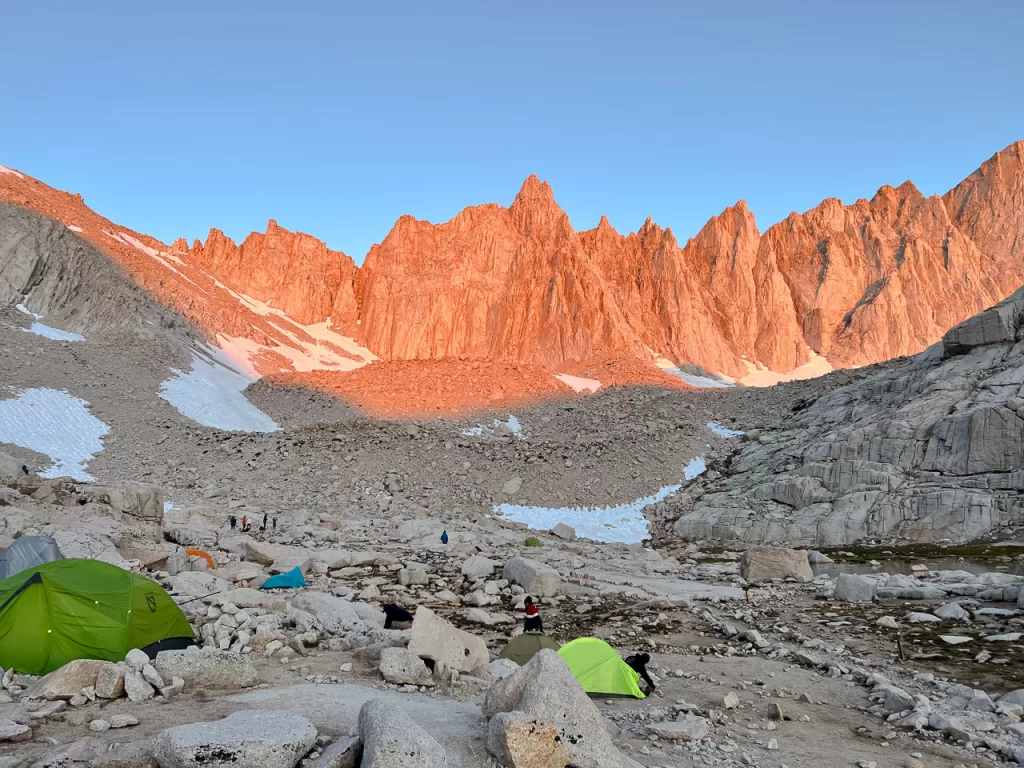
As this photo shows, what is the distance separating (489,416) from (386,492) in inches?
762

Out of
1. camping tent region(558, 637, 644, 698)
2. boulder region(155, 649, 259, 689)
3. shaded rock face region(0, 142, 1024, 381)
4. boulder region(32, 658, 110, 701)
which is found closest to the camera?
boulder region(32, 658, 110, 701)

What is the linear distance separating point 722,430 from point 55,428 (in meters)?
51.7

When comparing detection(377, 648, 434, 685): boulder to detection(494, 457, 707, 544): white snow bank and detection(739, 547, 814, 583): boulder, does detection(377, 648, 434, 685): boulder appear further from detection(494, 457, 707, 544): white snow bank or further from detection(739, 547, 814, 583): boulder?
detection(494, 457, 707, 544): white snow bank

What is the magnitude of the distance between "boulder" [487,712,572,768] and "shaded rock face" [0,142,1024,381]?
114m

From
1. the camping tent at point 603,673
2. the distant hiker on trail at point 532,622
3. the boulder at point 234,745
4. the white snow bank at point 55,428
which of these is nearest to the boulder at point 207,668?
the boulder at point 234,745

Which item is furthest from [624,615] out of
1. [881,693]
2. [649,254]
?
[649,254]

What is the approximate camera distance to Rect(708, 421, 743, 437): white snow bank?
2133 inches

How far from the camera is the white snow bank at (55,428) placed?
42969mm

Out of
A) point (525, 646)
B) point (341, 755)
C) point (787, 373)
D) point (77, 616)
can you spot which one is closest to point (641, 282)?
point (787, 373)

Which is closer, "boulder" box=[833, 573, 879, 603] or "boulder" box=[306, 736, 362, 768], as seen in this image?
"boulder" box=[306, 736, 362, 768]

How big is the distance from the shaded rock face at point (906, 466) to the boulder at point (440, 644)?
29.6 metres

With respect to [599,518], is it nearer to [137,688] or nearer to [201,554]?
[201,554]

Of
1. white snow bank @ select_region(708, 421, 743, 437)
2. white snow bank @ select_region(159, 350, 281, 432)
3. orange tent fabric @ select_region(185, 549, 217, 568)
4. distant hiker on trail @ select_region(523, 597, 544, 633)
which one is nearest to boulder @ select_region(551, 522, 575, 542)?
orange tent fabric @ select_region(185, 549, 217, 568)

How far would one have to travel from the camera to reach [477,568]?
79.4 ft
